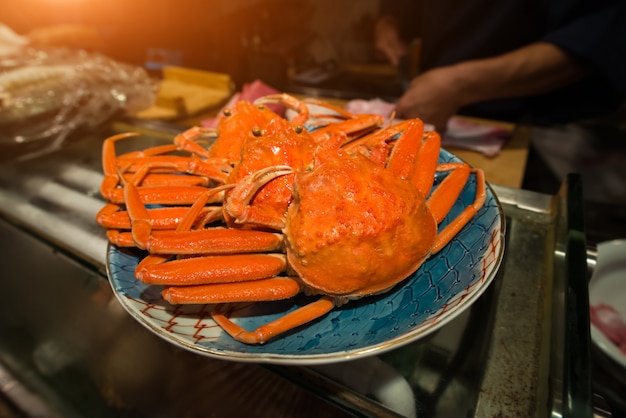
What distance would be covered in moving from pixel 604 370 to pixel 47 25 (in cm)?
416

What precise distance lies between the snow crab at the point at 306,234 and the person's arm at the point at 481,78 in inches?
35.7

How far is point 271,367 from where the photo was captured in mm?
702

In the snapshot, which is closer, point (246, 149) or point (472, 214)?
point (472, 214)

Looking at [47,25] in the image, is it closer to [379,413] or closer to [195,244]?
[195,244]

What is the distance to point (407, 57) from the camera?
2658 mm

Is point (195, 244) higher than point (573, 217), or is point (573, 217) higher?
point (573, 217)

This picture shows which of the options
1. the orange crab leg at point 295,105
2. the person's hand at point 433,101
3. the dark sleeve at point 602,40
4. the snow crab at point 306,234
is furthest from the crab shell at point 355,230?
the dark sleeve at point 602,40

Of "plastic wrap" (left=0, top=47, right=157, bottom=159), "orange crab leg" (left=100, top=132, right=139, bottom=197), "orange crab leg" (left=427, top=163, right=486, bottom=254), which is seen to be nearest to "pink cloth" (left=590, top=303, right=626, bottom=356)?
"orange crab leg" (left=427, top=163, right=486, bottom=254)

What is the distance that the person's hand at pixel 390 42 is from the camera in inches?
107

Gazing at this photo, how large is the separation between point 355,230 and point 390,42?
2466mm

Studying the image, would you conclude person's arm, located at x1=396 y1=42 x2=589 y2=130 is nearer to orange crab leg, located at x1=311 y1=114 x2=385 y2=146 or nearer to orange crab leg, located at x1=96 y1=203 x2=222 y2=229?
orange crab leg, located at x1=311 y1=114 x2=385 y2=146

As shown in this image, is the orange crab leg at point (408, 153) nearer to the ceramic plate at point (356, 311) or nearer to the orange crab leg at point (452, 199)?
the orange crab leg at point (452, 199)

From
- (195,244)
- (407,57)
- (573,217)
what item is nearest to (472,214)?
(573,217)

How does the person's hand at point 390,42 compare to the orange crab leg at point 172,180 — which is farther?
the person's hand at point 390,42
